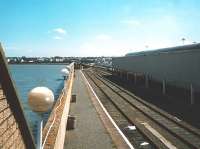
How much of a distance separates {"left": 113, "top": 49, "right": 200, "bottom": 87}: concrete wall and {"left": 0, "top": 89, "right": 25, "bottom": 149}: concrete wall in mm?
22675

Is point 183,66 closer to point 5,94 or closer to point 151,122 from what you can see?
point 151,122

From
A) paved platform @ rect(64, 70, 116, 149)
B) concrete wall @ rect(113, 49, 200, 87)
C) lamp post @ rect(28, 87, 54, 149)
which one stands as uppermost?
lamp post @ rect(28, 87, 54, 149)

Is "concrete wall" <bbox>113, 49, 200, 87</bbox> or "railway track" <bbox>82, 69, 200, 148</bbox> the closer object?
"railway track" <bbox>82, 69, 200, 148</bbox>

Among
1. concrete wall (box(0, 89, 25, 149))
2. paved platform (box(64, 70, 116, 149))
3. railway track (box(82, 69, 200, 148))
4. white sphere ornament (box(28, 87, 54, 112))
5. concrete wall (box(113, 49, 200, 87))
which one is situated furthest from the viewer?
concrete wall (box(113, 49, 200, 87))

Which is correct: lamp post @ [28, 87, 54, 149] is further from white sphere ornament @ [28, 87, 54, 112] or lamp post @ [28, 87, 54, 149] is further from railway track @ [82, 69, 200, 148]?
railway track @ [82, 69, 200, 148]

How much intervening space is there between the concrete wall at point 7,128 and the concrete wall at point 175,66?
22.7 m

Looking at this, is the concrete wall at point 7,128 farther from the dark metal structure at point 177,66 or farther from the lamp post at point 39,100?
the dark metal structure at point 177,66

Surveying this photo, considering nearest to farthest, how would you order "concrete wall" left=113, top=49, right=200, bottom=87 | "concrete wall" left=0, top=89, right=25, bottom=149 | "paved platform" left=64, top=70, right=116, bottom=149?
"concrete wall" left=0, top=89, right=25, bottom=149, "paved platform" left=64, top=70, right=116, bottom=149, "concrete wall" left=113, top=49, right=200, bottom=87

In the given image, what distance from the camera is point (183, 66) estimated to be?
31219 millimetres

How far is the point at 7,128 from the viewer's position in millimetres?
5809

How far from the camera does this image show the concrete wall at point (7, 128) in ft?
18.1

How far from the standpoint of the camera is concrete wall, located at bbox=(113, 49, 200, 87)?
2831cm

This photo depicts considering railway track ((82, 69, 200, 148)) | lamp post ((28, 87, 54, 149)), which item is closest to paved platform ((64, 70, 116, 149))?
railway track ((82, 69, 200, 148))

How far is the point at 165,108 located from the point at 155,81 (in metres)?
18.3
